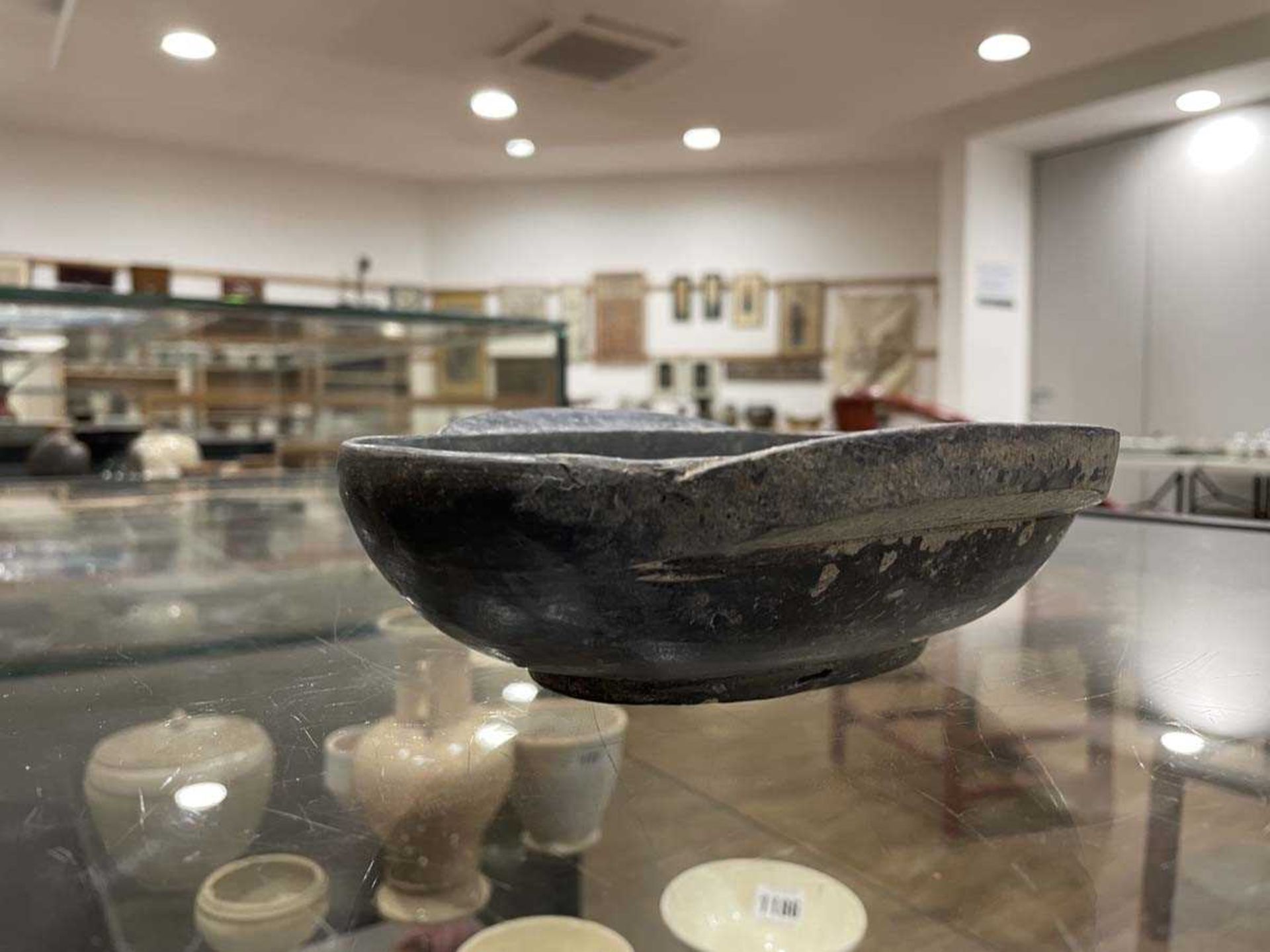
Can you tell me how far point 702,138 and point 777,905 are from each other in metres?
5.65

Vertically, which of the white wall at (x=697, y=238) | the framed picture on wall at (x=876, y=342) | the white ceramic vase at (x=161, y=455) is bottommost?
the white ceramic vase at (x=161, y=455)

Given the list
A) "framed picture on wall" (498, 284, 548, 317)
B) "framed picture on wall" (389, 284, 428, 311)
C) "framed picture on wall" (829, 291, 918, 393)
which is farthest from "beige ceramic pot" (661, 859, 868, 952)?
"framed picture on wall" (498, 284, 548, 317)

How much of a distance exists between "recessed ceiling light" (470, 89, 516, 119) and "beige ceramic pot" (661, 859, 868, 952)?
15.7 feet

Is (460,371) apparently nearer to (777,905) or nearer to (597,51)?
(597,51)

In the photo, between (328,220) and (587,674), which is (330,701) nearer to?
(587,674)

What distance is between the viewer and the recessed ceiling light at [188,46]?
13.0ft

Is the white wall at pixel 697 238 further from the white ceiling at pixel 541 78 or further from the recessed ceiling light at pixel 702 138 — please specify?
the recessed ceiling light at pixel 702 138

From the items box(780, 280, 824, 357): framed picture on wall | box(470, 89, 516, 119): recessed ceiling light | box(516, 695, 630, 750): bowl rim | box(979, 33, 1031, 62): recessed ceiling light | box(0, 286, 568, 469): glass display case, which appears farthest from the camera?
box(780, 280, 824, 357): framed picture on wall

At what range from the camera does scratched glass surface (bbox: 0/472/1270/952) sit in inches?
9.5

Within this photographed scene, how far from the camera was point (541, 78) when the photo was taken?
4367mm

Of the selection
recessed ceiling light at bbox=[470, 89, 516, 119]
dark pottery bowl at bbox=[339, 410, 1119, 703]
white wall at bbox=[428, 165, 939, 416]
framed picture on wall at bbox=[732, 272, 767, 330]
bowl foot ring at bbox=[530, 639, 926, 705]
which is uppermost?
recessed ceiling light at bbox=[470, 89, 516, 119]

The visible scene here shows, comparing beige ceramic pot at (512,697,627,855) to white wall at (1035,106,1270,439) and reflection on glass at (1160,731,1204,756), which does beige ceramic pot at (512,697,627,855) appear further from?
white wall at (1035,106,1270,439)

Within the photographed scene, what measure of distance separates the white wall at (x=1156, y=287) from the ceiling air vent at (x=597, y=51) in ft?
7.70

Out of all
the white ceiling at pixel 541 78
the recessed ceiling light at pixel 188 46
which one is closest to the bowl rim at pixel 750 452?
the white ceiling at pixel 541 78
